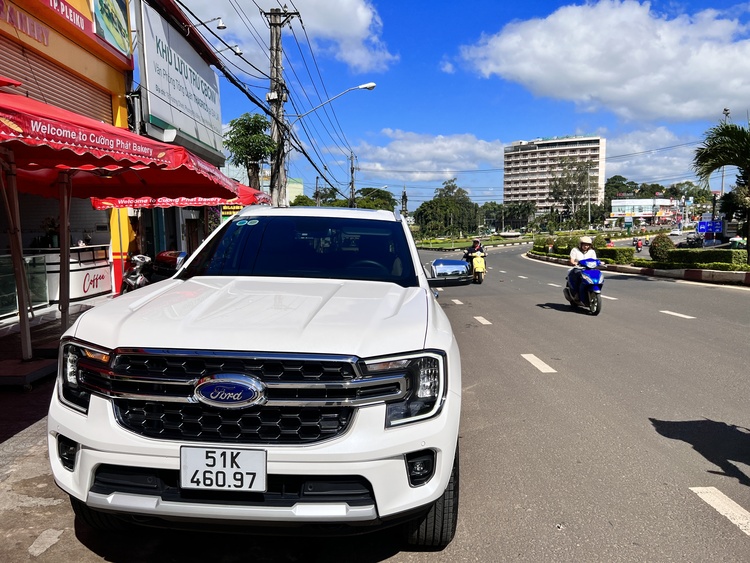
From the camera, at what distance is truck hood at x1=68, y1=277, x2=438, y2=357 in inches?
100

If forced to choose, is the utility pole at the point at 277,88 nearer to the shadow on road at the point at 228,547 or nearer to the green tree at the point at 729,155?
the green tree at the point at 729,155

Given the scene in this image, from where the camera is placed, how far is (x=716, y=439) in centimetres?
460

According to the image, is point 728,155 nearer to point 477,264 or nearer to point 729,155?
point 729,155

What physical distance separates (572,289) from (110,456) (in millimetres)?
11078

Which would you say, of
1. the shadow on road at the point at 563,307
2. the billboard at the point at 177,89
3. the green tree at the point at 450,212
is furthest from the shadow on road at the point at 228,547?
the green tree at the point at 450,212

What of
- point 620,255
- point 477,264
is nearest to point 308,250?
point 477,264

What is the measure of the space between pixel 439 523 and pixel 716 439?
283 cm

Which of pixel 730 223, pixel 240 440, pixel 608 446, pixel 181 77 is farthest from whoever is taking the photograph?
pixel 730 223

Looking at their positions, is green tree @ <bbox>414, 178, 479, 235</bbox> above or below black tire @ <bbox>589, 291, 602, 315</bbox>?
above

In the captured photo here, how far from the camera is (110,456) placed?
2.51 meters

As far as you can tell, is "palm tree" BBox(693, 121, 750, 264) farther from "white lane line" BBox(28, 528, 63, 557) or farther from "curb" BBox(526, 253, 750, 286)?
"white lane line" BBox(28, 528, 63, 557)

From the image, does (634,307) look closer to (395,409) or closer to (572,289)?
(572,289)

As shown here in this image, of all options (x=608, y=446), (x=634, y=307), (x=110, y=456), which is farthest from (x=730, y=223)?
(x=110, y=456)

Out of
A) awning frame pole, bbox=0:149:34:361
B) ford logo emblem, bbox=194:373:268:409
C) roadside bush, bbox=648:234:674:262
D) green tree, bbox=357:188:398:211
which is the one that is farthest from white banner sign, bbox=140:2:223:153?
green tree, bbox=357:188:398:211
